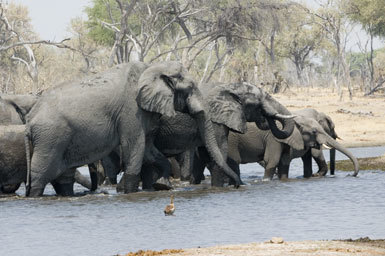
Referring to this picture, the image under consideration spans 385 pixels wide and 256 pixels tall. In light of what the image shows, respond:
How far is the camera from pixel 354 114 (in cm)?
3522

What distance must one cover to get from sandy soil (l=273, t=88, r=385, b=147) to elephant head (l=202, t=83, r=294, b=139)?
43.9 ft

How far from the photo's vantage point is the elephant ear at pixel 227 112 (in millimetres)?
15602

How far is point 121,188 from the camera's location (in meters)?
15.0

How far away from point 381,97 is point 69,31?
22426 mm

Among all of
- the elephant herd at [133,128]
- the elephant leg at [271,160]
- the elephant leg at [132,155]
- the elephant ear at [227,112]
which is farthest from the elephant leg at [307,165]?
the elephant leg at [132,155]

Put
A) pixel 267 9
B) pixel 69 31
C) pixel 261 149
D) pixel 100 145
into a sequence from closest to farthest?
pixel 100 145
pixel 261 149
pixel 267 9
pixel 69 31

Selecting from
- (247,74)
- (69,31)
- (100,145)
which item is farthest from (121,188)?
(69,31)

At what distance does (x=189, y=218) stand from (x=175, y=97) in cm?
334

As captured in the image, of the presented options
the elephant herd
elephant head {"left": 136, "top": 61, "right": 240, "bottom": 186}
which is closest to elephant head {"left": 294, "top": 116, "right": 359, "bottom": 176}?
the elephant herd

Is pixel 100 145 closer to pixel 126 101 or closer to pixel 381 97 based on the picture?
pixel 126 101

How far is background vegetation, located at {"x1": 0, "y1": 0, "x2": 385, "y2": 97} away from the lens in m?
31.8

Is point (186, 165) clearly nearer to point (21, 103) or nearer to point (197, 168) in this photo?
point (197, 168)

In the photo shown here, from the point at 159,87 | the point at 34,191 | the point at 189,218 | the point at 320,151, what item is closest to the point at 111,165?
the point at 159,87

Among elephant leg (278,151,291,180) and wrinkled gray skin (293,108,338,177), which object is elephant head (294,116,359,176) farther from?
wrinkled gray skin (293,108,338,177)
